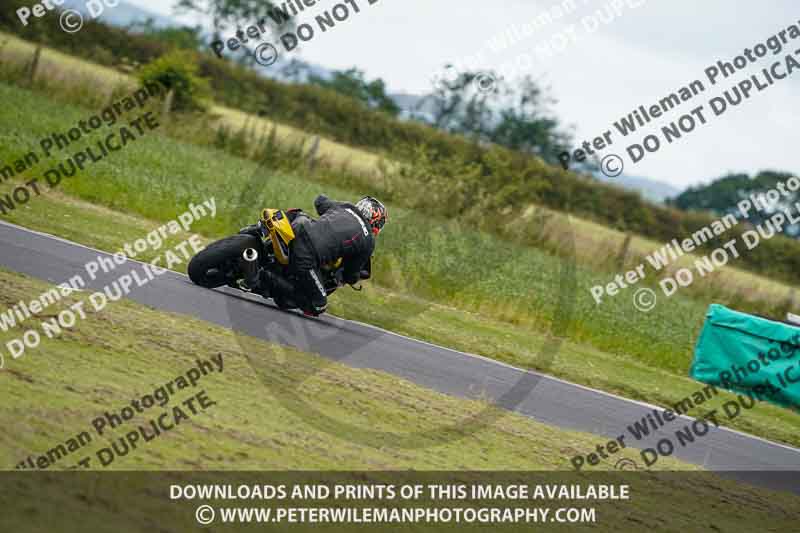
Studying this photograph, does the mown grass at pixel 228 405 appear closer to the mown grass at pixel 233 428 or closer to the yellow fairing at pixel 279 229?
the mown grass at pixel 233 428

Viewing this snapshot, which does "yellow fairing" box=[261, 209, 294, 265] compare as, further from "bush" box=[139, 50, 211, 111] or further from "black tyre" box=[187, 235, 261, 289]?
"bush" box=[139, 50, 211, 111]

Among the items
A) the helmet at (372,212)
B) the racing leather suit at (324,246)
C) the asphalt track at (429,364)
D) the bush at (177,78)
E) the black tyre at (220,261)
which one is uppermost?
the bush at (177,78)

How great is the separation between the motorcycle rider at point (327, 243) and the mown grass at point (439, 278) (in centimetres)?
221

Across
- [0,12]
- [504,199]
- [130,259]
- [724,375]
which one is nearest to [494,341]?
[724,375]

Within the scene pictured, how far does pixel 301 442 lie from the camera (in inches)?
260

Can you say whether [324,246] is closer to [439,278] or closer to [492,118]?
[439,278]

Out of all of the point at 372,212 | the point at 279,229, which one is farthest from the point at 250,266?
the point at 372,212

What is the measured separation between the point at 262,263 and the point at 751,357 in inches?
285

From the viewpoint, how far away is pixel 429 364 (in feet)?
36.3

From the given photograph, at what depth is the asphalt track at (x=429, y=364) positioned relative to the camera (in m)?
9.90

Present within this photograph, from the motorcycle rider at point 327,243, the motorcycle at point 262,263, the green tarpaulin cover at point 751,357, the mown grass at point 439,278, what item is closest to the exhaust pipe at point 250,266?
the motorcycle at point 262,263

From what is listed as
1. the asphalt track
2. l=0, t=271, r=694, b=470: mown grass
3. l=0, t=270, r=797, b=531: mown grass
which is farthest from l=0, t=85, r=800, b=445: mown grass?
l=0, t=270, r=797, b=531: mown grass

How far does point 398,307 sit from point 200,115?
1969 cm

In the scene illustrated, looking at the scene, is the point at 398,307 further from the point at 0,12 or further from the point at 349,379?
the point at 0,12
